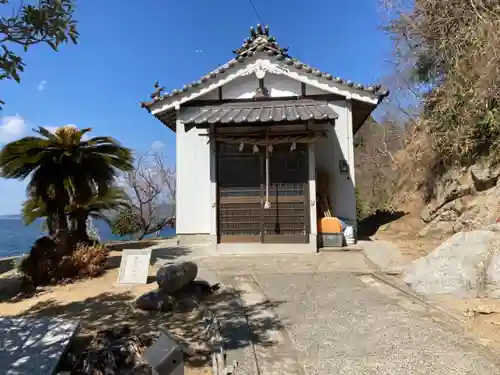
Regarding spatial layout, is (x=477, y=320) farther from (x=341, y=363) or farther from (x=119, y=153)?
(x=119, y=153)

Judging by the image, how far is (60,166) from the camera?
8383 mm

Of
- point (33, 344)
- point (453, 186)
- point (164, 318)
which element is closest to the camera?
point (33, 344)

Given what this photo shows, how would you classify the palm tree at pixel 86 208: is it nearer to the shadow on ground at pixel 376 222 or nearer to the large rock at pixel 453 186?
the shadow on ground at pixel 376 222

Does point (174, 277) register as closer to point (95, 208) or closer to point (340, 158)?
point (95, 208)

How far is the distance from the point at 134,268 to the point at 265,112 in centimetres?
543

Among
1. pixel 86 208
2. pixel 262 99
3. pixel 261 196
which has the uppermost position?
pixel 262 99

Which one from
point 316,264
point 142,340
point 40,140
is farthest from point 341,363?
point 40,140

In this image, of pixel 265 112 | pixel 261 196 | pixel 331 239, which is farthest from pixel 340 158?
pixel 261 196

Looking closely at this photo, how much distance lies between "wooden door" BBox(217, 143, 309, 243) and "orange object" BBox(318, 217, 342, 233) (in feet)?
2.07

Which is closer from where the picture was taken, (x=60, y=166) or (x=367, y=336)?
(x=367, y=336)

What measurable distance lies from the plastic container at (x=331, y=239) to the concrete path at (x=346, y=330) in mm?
2746

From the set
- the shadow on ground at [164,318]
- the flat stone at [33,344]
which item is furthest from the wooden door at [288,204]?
the flat stone at [33,344]

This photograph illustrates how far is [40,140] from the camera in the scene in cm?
830

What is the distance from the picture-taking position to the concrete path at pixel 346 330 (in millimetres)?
3277
